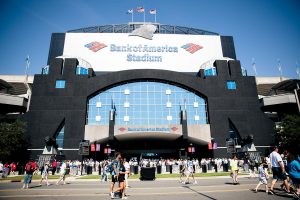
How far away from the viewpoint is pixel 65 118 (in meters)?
46.1

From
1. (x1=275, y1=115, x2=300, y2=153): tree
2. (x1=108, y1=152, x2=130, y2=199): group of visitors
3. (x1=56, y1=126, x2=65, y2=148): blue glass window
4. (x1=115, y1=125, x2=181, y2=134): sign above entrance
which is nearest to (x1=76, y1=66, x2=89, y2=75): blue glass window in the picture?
(x1=56, y1=126, x2=65, y2=148): blue glass window

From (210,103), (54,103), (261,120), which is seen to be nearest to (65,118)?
(54,103)

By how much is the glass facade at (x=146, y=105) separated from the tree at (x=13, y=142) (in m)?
13.1

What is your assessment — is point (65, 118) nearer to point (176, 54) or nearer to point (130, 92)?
point (130, 92)

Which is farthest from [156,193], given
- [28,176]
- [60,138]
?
[60,138]

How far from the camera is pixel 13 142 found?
1494 inches

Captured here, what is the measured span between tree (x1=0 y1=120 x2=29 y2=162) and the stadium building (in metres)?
1.78

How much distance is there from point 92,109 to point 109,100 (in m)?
4.39

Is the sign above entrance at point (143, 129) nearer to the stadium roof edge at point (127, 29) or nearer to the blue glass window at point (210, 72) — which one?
the blue glass window at point (210, 72)

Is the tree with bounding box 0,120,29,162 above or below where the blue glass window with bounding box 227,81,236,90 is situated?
below

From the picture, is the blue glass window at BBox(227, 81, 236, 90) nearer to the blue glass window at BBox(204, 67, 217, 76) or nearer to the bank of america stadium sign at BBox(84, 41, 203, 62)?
the blue glass window at BBox(204, 67, 217, 76)

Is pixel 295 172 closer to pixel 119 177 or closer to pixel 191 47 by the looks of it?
pixel 119 177

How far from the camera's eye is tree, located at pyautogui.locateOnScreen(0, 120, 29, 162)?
36531mm

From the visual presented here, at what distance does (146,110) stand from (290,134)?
28788mm
